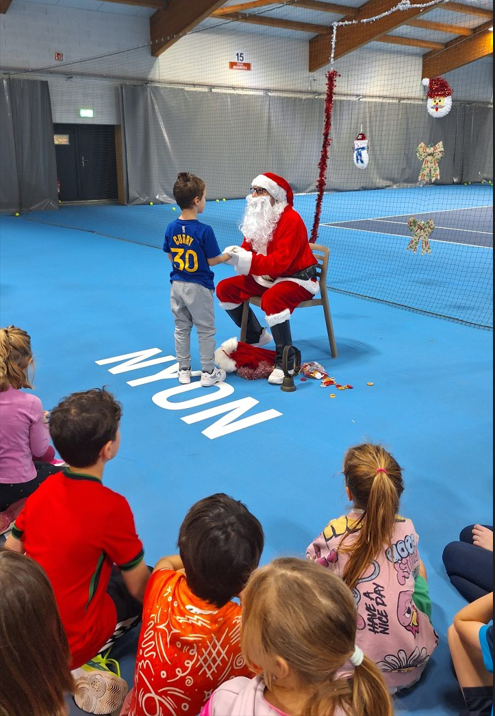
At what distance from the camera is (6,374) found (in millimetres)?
2408

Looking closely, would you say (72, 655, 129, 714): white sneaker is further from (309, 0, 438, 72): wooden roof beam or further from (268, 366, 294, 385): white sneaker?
(309, 0, 438, 72): wooden roof beam

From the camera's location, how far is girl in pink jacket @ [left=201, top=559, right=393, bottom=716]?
1019mm

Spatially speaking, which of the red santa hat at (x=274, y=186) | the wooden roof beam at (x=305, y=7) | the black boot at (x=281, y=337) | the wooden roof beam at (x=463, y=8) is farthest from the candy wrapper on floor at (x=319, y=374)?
the wooden roof beam at (x=463, y=8)

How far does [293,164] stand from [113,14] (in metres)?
5.91

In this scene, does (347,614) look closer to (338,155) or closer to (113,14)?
(113,14)

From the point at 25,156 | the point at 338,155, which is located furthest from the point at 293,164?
the point at 25,156

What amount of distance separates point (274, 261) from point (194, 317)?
→ 68cm

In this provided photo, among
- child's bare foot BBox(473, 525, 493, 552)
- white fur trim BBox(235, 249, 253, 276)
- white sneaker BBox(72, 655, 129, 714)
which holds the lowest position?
white sneaker BBox(72, 655, 129, 714)

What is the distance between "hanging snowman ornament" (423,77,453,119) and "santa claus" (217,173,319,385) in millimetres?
2940

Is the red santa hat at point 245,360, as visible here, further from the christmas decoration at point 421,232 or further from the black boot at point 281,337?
the christmas decoration at point 421,232

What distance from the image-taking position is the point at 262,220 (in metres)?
4.18

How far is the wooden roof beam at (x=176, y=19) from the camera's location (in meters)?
11.3

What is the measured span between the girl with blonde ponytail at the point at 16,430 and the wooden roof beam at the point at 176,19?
33.6 ft

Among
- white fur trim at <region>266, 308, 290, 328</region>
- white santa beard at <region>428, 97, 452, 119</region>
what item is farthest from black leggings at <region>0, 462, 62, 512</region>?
white santa beard at <region>428, 97, 452, 119</region>
